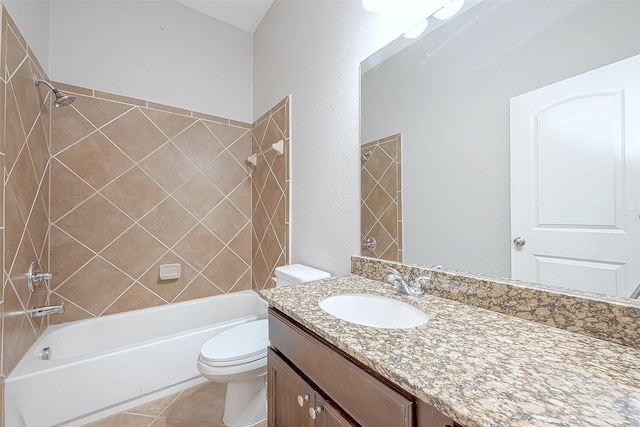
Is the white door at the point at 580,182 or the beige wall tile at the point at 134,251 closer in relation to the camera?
the white door at the point at 580,182

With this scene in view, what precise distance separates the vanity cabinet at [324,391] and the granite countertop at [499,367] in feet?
0.18

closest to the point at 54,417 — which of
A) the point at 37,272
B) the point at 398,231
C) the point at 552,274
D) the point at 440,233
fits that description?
the point at 37,272

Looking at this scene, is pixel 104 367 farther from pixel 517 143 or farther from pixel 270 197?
pixel 517 143

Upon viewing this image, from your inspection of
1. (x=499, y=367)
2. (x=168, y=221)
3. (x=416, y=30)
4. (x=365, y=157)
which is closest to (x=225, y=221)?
(x=168, y=221)

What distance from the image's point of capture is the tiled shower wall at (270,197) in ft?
6.20

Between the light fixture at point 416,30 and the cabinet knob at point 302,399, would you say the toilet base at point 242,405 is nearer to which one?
the cabinet knob at point 302,399

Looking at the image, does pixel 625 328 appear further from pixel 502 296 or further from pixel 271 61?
pixel 271 61

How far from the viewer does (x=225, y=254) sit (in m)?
2.30

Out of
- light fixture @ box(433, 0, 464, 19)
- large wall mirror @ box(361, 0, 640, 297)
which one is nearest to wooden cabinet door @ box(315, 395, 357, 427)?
large wall mirror @ box(361, 0, 640, 297)

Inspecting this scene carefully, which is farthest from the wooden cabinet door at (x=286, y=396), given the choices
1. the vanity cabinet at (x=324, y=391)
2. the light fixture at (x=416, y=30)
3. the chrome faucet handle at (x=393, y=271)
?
the light fixture at (x=416, y=30)

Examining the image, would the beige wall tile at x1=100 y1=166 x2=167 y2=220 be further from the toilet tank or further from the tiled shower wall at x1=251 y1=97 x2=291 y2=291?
the toilet tank

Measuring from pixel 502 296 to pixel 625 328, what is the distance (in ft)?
0.80

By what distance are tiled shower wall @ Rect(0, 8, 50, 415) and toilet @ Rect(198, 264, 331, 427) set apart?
85 cm

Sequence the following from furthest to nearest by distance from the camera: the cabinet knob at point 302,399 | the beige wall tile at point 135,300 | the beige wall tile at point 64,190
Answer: the beige wall tile at point 135,300 → the beige wall tile at point 64,190 → the cabinet knob at point 302,399
